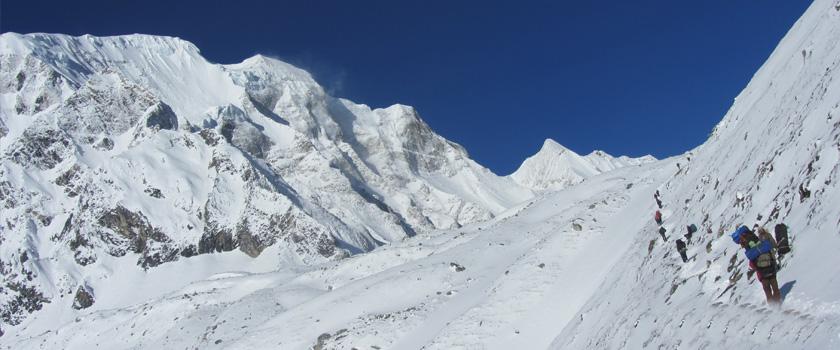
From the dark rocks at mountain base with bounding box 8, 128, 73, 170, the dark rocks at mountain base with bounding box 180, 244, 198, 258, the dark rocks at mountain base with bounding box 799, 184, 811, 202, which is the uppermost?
the dark rocks at mountain base with bounding box 8, 128, 73, 170

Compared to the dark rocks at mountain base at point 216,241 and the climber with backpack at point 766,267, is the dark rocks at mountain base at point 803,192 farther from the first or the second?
the dark rocks at mountain base at point 216,241

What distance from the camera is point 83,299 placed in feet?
490

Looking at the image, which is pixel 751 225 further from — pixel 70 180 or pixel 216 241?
pixel 70 180

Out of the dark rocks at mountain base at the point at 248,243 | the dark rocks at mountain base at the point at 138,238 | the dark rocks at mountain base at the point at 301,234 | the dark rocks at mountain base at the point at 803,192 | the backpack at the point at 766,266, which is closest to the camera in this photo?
the backpack at the point at 766,266

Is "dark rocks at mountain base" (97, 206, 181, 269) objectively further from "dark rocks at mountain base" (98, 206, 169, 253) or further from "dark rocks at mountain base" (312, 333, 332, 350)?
"dark rocks at mountain base" (312, 333, 332, 350)

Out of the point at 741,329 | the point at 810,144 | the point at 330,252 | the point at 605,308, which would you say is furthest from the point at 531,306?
the point at 330,252

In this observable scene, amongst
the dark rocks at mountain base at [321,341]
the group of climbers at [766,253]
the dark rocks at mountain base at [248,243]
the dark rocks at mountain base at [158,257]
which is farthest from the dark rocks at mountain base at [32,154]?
the group of climbers at [766,253]

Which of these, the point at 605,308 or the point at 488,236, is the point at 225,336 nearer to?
the point at 488,236

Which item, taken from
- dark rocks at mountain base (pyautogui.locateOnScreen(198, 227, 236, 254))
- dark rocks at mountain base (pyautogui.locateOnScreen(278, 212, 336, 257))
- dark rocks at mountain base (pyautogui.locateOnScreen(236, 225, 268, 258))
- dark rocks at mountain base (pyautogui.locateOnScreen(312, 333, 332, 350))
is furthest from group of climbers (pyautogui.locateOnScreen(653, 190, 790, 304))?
dark rocks at mountain base (pyautogui.locateOnScreen(198, 227, 236, 254))

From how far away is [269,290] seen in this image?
60625 millimetres

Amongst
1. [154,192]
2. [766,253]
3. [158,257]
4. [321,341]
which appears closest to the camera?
[766,253]

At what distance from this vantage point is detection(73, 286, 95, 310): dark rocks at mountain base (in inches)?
5815

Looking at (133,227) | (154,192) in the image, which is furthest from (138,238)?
(154,192)

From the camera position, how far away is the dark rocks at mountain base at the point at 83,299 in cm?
14771
